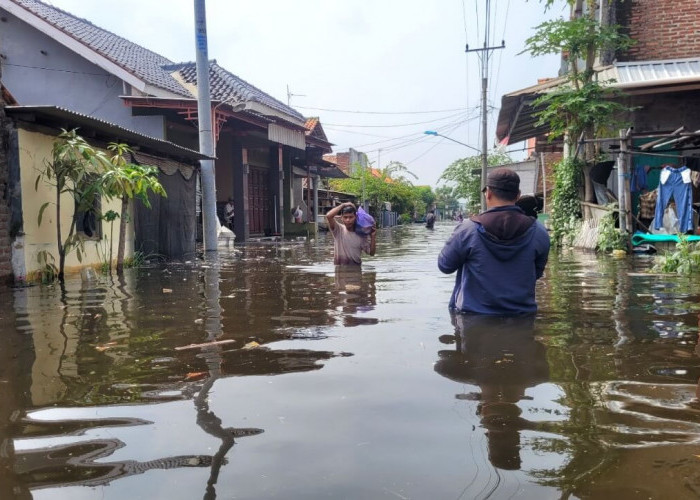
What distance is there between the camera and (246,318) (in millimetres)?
5672

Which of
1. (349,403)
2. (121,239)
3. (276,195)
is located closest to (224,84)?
(276,195)

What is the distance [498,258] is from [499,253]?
0.05 m

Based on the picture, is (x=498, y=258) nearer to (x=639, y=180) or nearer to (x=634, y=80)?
(x=639, y=180)

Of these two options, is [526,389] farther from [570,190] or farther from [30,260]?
[570,190]

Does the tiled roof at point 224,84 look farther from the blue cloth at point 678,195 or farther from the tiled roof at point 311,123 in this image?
the blue cloth at point 678,195

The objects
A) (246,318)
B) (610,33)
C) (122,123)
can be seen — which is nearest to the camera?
(246,318)

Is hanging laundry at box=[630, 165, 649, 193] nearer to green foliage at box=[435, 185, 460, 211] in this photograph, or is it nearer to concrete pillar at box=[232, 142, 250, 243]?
concrete pillar at box=[232, 142, 250, 243]

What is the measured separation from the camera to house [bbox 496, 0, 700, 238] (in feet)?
43.2

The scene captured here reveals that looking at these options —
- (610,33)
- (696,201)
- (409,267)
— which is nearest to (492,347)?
(409,267)

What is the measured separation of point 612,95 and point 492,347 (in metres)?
11.7

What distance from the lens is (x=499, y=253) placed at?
14.8 feet

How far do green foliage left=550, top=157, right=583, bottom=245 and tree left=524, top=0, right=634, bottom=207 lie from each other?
0.55 feet

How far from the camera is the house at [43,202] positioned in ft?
27.7

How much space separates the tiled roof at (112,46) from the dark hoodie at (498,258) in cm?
1438
